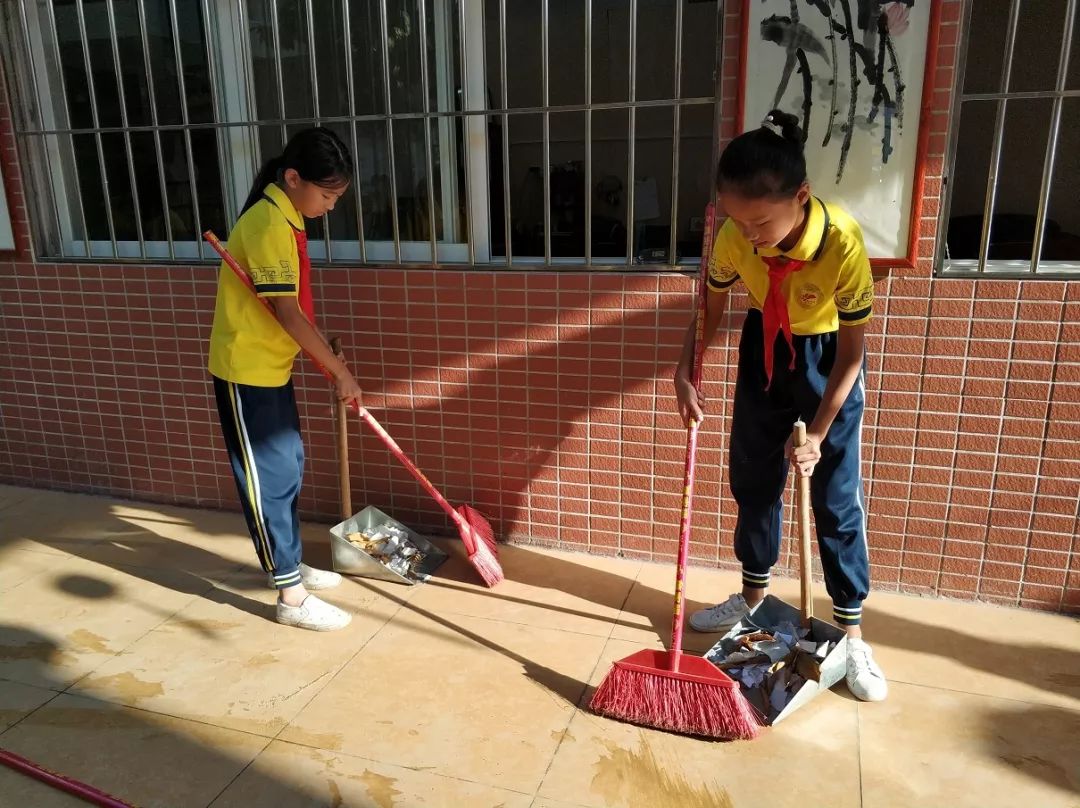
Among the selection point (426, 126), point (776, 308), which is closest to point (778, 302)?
point (776, 308)

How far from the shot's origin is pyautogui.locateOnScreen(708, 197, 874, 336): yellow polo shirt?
89.9 inches

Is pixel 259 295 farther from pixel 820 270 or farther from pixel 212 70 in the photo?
pixel 820 270

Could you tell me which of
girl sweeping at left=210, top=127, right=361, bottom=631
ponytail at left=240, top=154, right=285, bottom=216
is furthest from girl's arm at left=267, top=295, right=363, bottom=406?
ponytail at left=240, top=154, right=285, bottom=216

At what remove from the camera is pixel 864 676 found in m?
2.54

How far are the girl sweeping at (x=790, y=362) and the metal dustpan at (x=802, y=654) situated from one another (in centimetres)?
10

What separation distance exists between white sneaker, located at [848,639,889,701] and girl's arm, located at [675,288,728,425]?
0.91m

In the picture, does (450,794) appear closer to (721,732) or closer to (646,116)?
(721,732)

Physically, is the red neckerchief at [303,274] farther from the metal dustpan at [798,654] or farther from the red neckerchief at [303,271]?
the metal dustpan at [798,654]

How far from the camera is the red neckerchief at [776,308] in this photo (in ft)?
7.72

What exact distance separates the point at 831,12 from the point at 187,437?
337 cm

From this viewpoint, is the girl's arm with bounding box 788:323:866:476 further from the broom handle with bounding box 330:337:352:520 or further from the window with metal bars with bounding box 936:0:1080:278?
the broom handle with bounding box 330:337:352:520

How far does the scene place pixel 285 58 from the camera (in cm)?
360

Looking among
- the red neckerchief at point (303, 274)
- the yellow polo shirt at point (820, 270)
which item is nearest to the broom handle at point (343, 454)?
the red neckerchief at point (303, 274)

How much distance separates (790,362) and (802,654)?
0.91m
